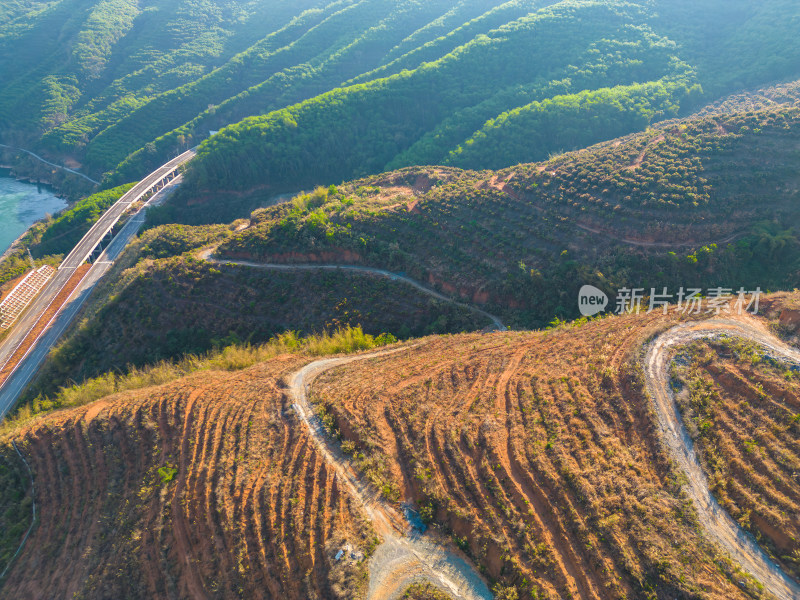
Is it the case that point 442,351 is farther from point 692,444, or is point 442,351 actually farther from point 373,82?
point 373,82

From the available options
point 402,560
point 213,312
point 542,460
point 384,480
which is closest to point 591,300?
point 542,460

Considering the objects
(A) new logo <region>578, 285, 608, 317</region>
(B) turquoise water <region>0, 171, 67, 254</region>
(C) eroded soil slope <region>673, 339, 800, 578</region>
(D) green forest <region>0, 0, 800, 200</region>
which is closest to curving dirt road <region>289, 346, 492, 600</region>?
(C) eroded soil slope <region>673, 339, 800, 578</region>

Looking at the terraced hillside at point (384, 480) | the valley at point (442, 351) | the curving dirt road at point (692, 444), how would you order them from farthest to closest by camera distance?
the valley at point (442, 351) < the terraced hillside at point (384, 480) < the curving dirt road at point (692, 444)

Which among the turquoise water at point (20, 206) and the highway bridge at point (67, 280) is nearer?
the highway bridge at point (67, 280)

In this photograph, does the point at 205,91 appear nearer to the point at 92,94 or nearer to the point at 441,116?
the point at 92,94

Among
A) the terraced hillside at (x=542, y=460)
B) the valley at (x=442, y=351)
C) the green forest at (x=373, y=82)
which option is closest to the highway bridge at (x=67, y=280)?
the valley at (x=442, y=351)

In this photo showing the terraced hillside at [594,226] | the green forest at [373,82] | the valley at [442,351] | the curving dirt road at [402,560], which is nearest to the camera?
the curving dirt road at [402,560]

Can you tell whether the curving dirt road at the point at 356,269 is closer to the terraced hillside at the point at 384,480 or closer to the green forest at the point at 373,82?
the terraced hillside at the point at 384,480
